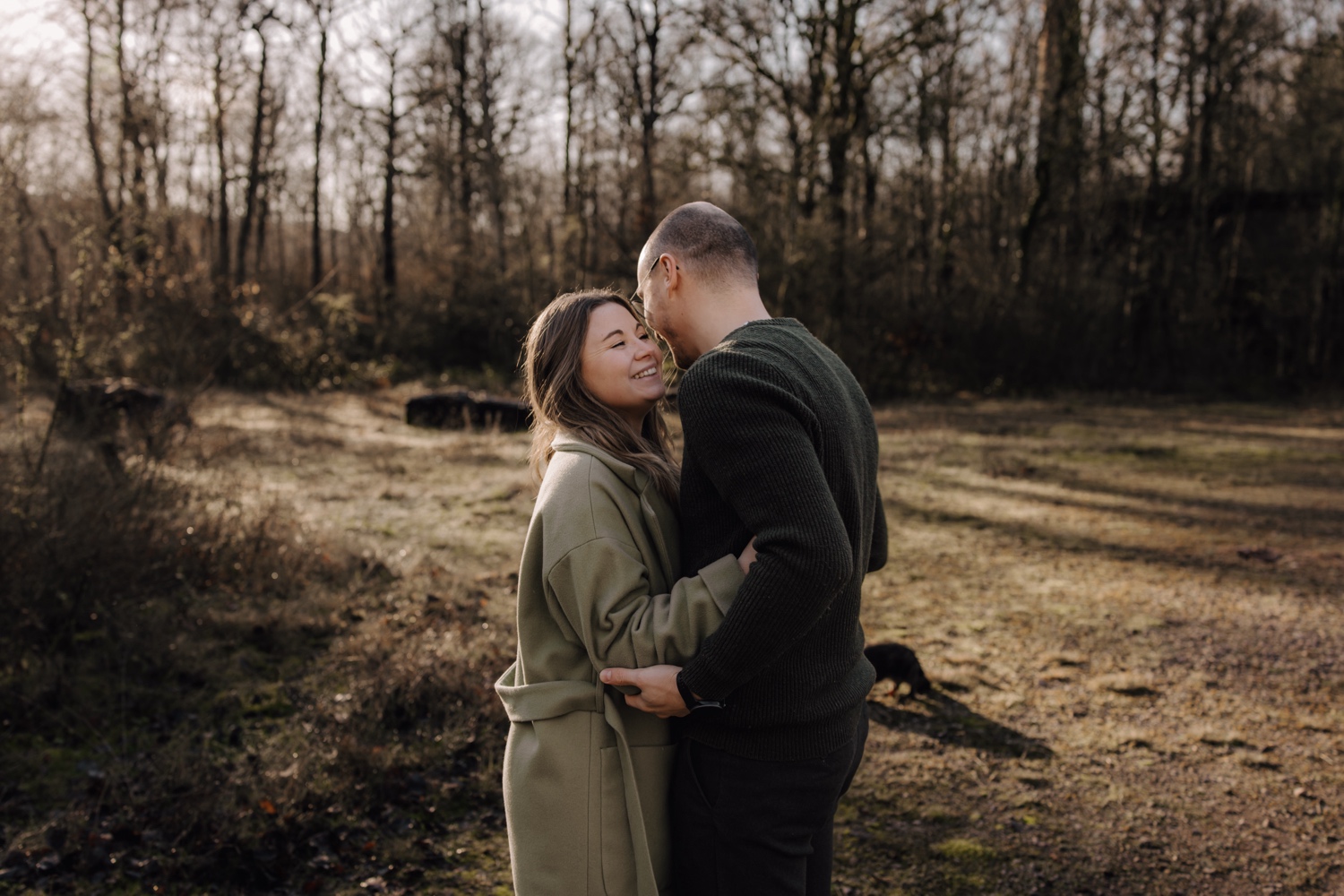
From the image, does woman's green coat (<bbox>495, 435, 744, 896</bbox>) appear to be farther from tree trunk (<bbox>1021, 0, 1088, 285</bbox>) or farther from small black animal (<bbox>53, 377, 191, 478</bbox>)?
tree trunk (<bbox>1021, 0, 1088, 285</bbox>)

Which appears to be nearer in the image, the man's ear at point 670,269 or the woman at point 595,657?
the woman at point 595,657

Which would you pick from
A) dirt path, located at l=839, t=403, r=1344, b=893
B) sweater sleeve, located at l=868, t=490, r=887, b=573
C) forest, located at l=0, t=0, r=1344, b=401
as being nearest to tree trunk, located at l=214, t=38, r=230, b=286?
forest, located at l=0, t=0, r=1344, b=401

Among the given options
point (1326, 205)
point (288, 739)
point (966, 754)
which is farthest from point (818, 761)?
point (1326, 205)

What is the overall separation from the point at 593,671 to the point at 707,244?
0.91m

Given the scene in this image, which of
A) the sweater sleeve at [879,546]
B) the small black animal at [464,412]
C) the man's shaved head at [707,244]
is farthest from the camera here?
the small black animal at [464,412]

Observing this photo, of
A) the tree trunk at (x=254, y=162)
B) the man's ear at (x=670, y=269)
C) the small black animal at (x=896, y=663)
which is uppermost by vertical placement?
the tree trunk at (x=254, y=162)

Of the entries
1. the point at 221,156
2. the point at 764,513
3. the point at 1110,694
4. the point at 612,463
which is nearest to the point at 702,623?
the point at 764,513

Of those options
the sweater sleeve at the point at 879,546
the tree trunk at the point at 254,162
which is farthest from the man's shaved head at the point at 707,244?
the tree trunk at the point at 254,162

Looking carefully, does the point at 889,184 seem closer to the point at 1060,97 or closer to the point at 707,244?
the point at 1060,97

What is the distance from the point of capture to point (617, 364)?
2.09m

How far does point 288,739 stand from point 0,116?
3765 mm

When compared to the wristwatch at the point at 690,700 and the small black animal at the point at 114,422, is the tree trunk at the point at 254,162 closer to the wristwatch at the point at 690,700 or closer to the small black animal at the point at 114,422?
the small black animal at the point at 114,422

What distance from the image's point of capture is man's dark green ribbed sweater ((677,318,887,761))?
162 centimetres

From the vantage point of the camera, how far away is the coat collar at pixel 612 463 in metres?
1.92
